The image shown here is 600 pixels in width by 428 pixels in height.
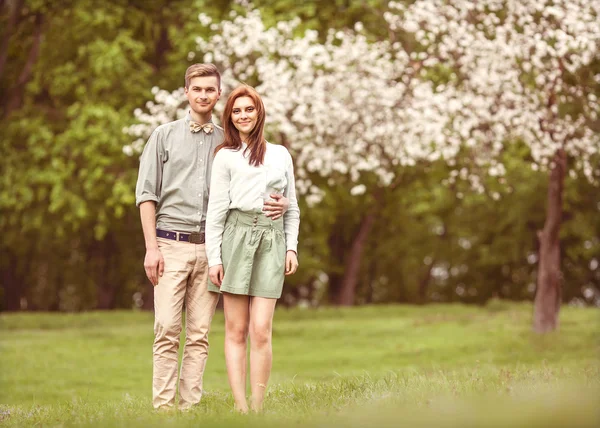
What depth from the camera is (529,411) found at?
16.1ft

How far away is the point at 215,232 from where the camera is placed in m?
6.71

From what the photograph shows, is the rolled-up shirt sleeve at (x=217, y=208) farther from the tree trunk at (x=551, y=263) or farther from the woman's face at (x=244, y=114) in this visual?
the tree trunk at (x=551, y=263)

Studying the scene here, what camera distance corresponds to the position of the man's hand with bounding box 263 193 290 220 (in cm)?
669

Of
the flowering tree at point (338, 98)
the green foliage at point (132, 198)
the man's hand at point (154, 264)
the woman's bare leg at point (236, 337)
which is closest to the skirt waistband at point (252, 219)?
the woman's bare leg at point (236, 337)

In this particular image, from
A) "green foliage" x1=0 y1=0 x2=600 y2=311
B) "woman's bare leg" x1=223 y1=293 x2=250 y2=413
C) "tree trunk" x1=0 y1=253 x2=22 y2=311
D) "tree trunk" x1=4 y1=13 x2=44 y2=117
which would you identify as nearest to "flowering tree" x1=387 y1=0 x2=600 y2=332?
"green foliage" x1=0 y1=0 x2=600 y2=311

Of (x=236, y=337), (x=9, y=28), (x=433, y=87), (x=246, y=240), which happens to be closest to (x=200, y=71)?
(x=246, y=240)

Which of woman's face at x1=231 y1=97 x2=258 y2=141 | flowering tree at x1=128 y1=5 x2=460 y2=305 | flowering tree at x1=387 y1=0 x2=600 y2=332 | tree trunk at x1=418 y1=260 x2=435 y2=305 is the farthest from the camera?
tree trunk at x1=418 y1=260 x2=435 y2=305

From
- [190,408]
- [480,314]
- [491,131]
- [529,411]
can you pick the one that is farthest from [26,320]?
[529,411]

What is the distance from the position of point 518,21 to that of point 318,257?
20307 mm

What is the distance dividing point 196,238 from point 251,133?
0.88 m

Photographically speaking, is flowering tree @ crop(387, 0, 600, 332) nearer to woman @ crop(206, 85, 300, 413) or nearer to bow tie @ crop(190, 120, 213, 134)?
bow tie @ crop(190, 120, 213, 134)

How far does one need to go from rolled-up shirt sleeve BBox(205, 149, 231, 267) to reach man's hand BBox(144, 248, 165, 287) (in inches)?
16.3

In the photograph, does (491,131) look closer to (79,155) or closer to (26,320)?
(79,155)

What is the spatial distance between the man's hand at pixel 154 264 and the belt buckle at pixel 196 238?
0.84ft
